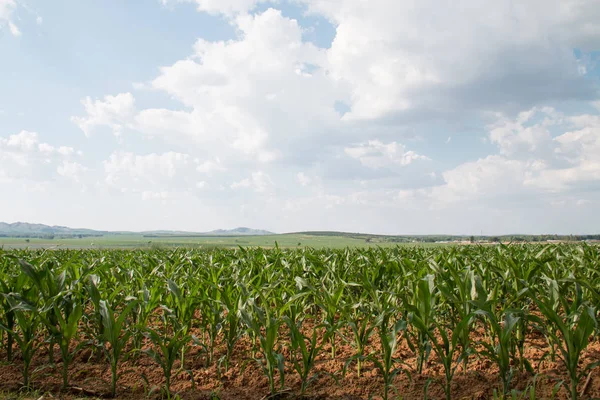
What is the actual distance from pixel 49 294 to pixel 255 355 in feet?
8.47

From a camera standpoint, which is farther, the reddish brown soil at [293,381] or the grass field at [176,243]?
the grass field at [176,243]

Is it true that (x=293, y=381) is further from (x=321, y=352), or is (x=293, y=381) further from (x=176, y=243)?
(x=176, y=243)

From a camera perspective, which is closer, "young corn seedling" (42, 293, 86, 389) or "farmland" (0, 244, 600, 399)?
"farmland" (0, 244, 600, 399)

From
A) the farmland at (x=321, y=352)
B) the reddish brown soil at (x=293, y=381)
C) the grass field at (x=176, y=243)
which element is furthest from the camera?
the grass field at (x=176, y=243)

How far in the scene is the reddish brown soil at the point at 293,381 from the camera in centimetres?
386

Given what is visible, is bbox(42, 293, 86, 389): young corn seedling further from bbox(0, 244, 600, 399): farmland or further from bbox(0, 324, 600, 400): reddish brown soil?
bbox(0, 324, 600, 400): reddish brown soil

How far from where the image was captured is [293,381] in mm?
4148

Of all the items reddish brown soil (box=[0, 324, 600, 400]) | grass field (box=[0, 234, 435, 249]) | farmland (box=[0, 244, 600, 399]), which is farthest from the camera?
grass field (box=[0, 234, 435, 249])

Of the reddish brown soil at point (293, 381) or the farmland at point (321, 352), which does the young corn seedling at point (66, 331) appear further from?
the reddish brown soil at point (293, 381)

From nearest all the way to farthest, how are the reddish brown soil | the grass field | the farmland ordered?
1. the farmland
2. the reddish brown soil
3. the grass field

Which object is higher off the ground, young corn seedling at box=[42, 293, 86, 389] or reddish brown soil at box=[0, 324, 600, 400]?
young corn seedling at box=[42, 293, 86, 389]

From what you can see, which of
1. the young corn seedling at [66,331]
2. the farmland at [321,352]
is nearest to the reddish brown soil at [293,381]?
the farmland at [321,352]

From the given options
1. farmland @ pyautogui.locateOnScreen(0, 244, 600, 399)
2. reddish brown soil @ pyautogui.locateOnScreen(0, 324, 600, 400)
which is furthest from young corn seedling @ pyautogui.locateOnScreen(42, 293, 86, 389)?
reddish brown soil @ pyautogui.locateOnScreen(0, 324, 600, 400)

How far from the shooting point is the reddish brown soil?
386cm
